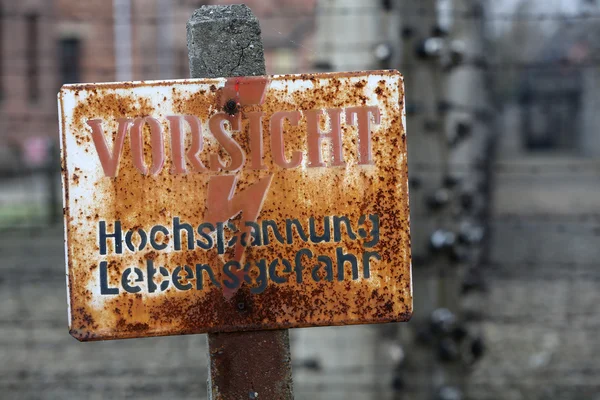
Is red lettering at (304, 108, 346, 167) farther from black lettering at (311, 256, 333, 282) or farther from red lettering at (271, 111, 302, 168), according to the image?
black lettering at (311, 256, 333, 282)

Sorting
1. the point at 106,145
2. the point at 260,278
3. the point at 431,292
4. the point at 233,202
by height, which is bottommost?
the point at 431,292

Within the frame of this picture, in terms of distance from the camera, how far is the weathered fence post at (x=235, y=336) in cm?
126

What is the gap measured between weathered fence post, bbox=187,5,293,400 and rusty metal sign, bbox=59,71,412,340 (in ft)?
0.20

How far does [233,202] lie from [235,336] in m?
0.24

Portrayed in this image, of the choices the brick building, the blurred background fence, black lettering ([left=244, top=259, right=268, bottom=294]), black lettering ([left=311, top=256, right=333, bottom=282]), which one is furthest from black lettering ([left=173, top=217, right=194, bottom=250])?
the brick building

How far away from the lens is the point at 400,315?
1235 mm

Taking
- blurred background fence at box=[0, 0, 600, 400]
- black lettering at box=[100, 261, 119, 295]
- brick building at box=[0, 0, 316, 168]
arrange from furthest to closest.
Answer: brick building at box=[0, 0, 316, 168]
blurred background fence at box=[0, 0, 600, 400]
black lettering at box=[100, 261, 119, 295]

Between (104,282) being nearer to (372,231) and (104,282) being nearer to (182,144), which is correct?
(182,144)

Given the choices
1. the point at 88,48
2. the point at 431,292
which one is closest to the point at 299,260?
the point at 431,292

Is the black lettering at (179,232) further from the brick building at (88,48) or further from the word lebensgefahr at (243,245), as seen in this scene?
the brick building at (88,48)

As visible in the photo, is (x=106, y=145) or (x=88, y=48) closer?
(x=106, y=145)

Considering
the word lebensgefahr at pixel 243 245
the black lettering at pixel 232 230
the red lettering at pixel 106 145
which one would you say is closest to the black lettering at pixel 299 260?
the word lebensgefahr at pixel 243 245

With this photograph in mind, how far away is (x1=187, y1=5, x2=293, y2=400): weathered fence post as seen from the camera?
4.14ft

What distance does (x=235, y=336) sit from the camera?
49.4 inches
